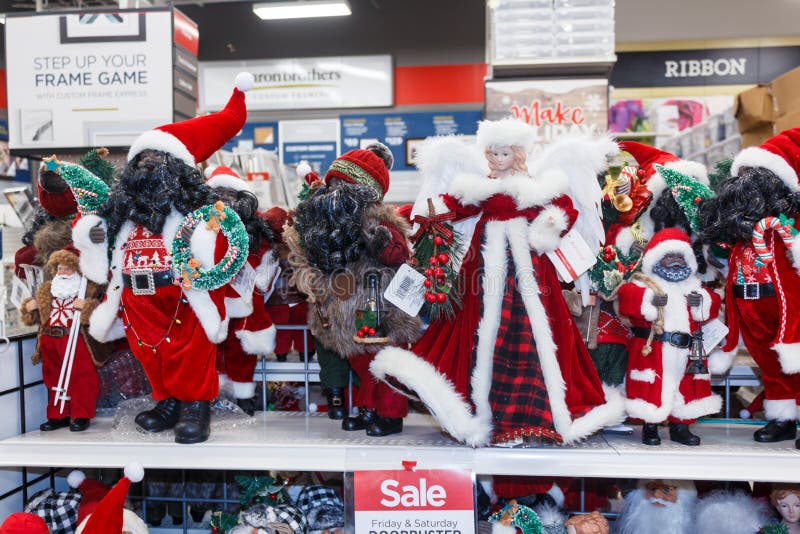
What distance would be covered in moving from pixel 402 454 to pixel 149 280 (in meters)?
0.84

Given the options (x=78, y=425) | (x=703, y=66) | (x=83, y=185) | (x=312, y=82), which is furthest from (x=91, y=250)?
(x=703, y=66)

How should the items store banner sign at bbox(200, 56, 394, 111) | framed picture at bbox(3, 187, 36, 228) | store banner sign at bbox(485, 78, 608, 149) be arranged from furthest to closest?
store banner sign at bbox(200, 56, 394, 111)
store banner sign at bbox(485, 78, 608, 149)
framed picture at bbox(3, 187, 36, 228)

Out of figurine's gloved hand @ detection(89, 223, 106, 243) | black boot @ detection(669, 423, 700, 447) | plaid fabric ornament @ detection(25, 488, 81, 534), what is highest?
figurine's gloved hand @ detection(89, 223, 106, 243)

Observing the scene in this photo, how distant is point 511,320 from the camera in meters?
1.73

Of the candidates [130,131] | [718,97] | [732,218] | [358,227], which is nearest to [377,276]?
[358,227]

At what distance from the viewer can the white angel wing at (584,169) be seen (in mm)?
1721

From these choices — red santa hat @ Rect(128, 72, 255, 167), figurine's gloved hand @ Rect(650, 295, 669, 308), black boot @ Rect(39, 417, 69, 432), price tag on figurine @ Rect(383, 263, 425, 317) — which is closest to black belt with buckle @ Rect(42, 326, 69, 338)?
black boot @ Rect(39, 417, 69, 432)

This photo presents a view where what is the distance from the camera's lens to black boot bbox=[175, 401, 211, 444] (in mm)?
1741

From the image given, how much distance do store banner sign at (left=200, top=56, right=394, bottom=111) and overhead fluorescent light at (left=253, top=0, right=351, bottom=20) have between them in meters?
0.64

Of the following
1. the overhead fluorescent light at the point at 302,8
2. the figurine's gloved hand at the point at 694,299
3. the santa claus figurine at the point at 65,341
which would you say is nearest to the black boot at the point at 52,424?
the santa claus figurine at the point at 65,341

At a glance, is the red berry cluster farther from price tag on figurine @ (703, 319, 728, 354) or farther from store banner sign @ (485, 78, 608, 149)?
store banner sign @ (485, 78, 608, 149)

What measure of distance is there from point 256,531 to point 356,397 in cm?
49

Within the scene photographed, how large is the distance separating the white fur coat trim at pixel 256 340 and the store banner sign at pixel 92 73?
1082 mm

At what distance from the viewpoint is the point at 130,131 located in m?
2.56
